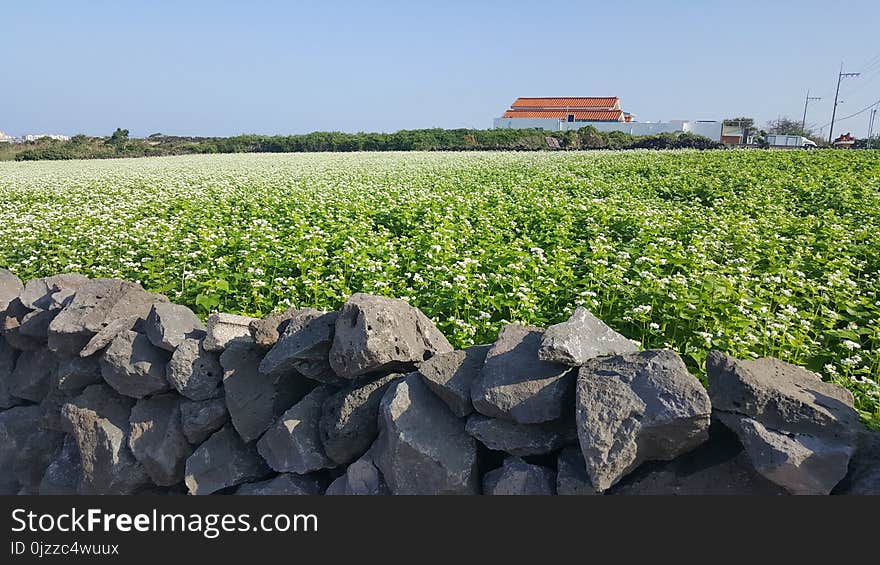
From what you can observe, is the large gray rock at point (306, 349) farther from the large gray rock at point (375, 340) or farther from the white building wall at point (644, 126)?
the white building wall at point (644, 126)

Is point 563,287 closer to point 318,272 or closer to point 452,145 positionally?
point 318,272

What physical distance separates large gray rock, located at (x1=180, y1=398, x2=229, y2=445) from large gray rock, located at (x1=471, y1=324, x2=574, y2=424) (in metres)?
1.68

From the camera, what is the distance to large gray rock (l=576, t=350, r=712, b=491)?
250 cm

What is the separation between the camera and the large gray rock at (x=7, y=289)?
5.16 metres

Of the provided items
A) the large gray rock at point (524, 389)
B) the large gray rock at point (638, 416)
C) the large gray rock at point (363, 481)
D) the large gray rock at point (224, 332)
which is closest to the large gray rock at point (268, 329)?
the large gray rock at point (224, 332)

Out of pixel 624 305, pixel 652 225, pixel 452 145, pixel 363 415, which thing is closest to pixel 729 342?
pixel 624 305

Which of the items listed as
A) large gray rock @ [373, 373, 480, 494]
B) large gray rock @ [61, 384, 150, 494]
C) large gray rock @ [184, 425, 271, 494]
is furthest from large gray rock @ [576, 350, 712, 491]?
large gray rock @ [61, 384, 150, 494]

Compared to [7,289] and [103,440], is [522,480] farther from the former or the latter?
[7,289]

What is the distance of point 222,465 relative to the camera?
12.1 feet

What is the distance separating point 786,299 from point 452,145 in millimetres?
47679

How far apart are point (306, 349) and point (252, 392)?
0.53 m

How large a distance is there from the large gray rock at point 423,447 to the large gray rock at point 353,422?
17 cm

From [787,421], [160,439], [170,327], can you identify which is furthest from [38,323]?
[787,421]

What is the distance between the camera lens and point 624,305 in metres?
5.19
